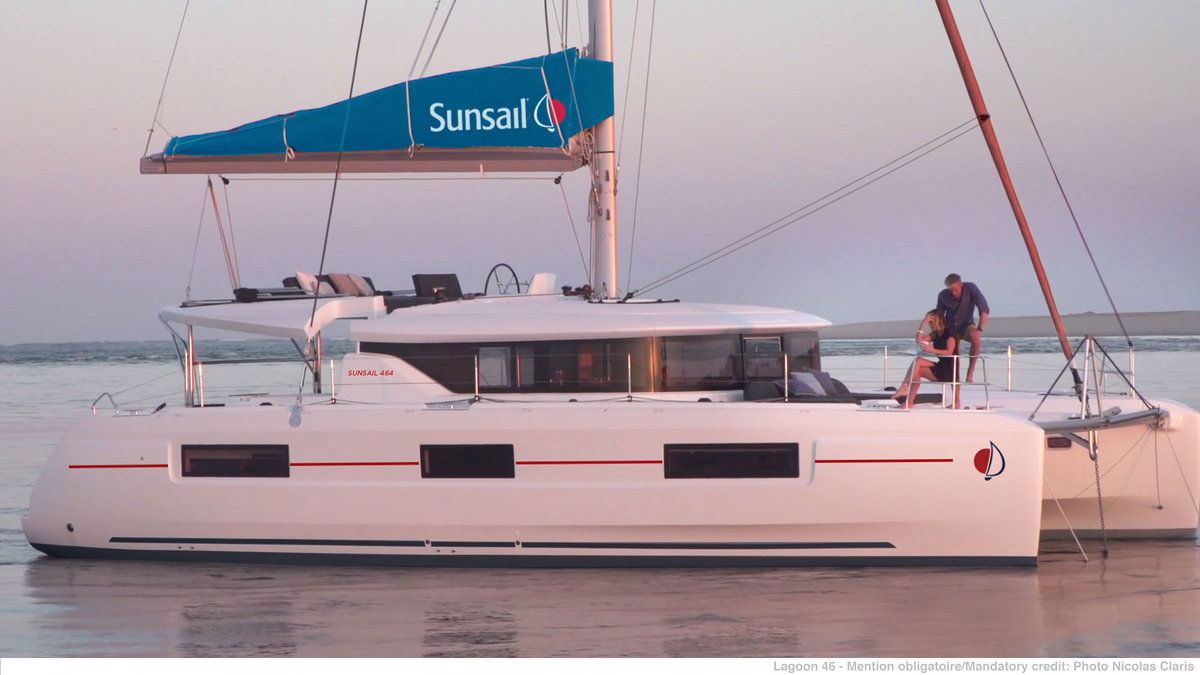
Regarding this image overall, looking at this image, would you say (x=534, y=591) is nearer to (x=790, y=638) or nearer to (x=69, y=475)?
(x=790, y=638)

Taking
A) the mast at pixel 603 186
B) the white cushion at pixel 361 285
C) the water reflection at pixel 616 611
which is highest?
the mast at pixel 603 186

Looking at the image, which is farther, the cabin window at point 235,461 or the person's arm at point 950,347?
the person's arm at point 950,347

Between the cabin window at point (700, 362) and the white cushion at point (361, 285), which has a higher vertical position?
the white cushion at point (361, 285)

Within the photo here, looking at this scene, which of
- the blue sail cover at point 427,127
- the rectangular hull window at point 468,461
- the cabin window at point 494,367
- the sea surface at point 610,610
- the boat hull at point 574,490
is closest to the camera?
the sea surface at point 610,610

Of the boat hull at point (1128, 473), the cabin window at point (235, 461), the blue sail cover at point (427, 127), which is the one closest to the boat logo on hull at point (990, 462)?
the boat hull at point (1128, 473)

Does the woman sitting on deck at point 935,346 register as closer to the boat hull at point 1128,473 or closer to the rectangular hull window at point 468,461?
the boat hull at point 1128,473

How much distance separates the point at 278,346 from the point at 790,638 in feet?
131

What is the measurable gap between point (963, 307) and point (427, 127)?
4.53 meters

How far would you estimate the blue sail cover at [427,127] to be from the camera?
34.5 ft

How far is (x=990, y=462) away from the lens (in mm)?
8859

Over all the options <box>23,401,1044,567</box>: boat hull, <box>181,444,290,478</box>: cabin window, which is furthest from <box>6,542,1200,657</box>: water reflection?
<box>181,444,290,478</box>: cabin window

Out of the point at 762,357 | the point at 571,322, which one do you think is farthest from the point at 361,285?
the point at 762,357

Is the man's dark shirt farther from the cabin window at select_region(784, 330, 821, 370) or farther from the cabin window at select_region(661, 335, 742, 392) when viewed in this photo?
the cabin window at select_region(661, 335, 742, 392)
